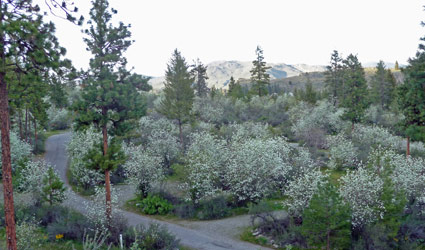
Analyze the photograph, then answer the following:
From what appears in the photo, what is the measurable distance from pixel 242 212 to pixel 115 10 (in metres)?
12.4

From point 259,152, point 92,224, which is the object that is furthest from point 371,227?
point 92,224

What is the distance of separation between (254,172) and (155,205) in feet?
21.0

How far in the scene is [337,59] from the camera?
4675 cm

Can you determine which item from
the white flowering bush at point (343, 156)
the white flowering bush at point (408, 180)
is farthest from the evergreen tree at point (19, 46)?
the white flowering bush at point (343, 156)

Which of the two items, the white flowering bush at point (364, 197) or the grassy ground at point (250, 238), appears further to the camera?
the grassy ground at point (250, 238)

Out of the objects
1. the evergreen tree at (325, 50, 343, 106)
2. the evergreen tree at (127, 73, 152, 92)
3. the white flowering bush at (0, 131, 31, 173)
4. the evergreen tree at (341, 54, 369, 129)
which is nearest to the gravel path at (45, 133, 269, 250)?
the evergreen tree at (127, 73, 152, 92)

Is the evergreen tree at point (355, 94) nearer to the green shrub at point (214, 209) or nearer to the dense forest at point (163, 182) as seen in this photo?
the dense forest at point (163, 182)

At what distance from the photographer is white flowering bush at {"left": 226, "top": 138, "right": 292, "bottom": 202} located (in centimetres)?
1836

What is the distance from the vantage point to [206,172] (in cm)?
1948

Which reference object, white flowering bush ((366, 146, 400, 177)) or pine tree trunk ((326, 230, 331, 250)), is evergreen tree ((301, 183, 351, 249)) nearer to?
pine tree trunk ((326, 230, 331, 250))

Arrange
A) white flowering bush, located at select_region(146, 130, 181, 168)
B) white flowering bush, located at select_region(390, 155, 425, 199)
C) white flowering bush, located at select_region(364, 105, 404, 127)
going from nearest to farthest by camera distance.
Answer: white flowering bush, located at select_region(390, 155, 425, 199)
white flowering bush, located at select_region(146, 130, 181, 168)
white flowering bush, located at select_region(364, 105, 404, 127)

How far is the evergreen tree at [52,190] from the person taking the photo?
17562 millimetres

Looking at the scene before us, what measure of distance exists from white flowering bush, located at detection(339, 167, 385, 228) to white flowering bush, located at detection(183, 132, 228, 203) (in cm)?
752

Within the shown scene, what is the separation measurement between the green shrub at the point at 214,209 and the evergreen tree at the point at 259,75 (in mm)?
36467
